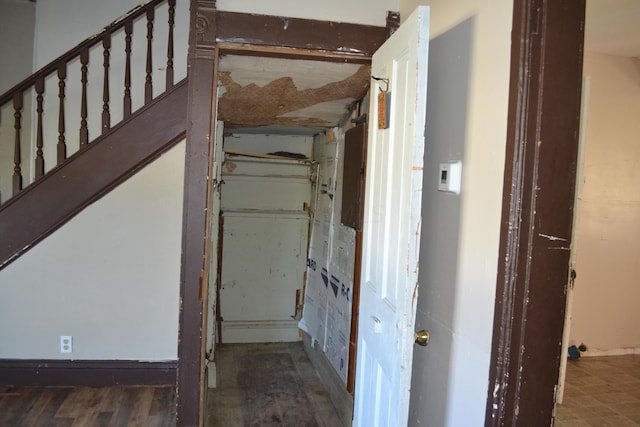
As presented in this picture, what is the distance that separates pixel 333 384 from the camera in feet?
11.1

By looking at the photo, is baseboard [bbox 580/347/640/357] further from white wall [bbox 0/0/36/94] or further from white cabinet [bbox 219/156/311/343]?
white wall [bbox 0/0/36/94]

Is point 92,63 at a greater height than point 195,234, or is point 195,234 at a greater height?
point 92,63

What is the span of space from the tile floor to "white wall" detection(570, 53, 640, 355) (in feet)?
0.81

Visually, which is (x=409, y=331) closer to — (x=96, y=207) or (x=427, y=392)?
(x=427, y=392)

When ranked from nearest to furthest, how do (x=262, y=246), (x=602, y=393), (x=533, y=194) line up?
(x=533, y=194) < (x=602, y=393) < (x=262, y=246)

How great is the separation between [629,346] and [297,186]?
3.36m

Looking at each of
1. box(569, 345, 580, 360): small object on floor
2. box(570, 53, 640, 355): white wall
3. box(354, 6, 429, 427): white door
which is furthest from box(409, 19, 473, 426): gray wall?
box(570, 53, 640, 355): white wall

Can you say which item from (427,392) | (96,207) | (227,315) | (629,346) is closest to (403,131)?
(427,392)

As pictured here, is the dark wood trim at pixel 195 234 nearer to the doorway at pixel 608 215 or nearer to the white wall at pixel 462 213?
the white wall at pixel 462 213

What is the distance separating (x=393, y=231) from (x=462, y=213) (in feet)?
0.82

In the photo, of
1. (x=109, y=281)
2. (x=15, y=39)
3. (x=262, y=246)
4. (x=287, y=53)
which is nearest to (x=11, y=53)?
(x=15, y=39)

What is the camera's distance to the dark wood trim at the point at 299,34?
7.37 ft

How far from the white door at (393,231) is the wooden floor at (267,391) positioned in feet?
3.57

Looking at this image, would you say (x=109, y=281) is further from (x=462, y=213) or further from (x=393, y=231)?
(x=462, y=213)
